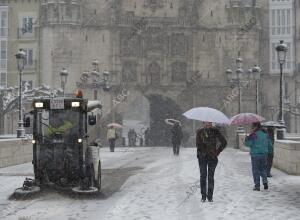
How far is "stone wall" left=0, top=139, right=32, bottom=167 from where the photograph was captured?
71.5 ft

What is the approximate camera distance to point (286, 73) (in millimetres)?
57406

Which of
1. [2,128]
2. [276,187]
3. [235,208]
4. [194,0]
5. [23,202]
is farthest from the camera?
[194,0]

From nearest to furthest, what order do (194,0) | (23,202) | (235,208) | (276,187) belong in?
(235,208)
(23,202)
(276,187)
(194,0)

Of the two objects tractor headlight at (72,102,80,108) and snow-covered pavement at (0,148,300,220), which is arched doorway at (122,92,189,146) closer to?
snow-covered pavement at (0,148,300,220)

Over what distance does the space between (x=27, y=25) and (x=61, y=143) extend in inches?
1734

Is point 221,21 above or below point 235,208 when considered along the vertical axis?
above

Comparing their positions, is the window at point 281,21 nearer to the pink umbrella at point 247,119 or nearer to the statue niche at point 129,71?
the statue niche at point 129,71

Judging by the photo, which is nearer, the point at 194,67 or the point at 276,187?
the point at 276,187

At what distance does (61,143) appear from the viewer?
1355cm

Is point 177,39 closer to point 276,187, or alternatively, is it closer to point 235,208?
point 276,187

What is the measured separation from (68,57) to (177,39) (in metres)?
9.53

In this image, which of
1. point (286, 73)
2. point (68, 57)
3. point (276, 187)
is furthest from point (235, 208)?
point (286, 73)

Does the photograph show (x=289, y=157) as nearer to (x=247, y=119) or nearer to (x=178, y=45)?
(x=247, y=119)

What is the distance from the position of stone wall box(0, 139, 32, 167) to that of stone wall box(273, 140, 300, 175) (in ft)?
29.7
